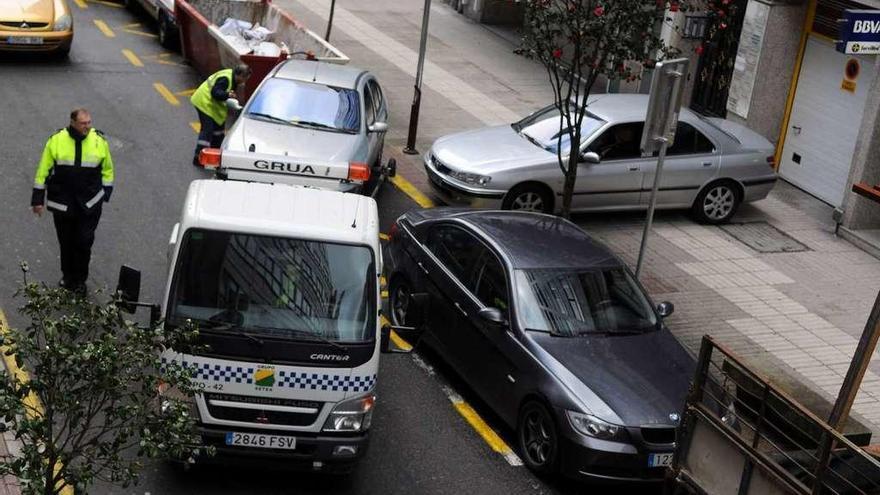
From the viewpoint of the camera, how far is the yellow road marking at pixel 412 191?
54.7ft

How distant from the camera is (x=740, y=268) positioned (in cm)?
1588

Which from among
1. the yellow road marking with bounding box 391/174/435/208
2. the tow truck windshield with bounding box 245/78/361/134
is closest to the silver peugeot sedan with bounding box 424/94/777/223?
the yellow road marking with bounding box 391/174/435/208

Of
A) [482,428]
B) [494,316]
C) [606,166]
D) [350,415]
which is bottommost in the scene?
[482,428]

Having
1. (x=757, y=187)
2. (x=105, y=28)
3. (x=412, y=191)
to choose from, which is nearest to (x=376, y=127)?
(x=412, y=191)

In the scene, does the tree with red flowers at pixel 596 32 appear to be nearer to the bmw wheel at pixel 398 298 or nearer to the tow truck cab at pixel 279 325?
the bmw wheel at pixel 398 298

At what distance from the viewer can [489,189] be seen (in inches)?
622

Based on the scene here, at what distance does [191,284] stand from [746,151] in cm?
989

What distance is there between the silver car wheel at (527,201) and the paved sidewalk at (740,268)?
31.4 inches

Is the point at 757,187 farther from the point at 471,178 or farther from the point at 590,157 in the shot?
the point at 471,178

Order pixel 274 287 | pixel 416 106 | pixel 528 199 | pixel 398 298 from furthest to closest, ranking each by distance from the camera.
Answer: pixel 416 106, pixel 528 199, pixel 398 298, pixel 274 287

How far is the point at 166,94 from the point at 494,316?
36.0ft

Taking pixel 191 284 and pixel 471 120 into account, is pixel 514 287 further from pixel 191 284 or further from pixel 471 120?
pixel 471 120

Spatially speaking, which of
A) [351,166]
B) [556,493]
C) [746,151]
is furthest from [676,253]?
[556,493]

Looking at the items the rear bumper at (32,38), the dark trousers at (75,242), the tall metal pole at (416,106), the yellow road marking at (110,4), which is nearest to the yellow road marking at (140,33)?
the yellow road marking at (110,4)
